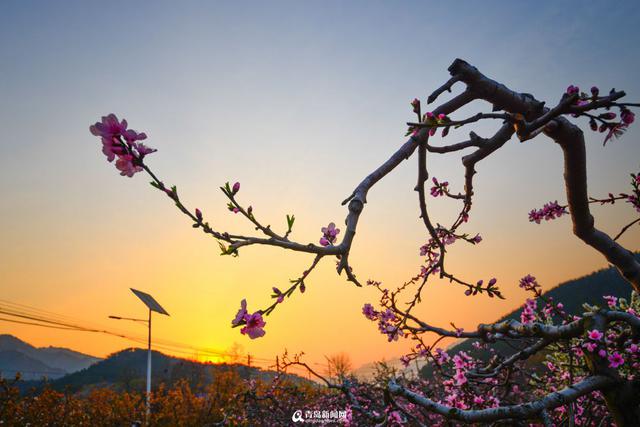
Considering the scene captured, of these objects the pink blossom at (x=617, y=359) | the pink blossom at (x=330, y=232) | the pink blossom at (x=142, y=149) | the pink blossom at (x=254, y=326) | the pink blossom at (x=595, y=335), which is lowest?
the pink blossom at (x=617, y=359)

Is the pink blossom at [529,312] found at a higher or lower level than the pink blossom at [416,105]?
lower

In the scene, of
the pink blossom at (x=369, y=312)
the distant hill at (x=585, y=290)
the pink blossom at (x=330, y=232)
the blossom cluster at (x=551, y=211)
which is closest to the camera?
the pink blossom at (x=330, y=232)

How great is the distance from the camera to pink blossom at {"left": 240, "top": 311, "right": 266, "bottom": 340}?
5.55ft

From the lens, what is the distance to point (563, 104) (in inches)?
51.2

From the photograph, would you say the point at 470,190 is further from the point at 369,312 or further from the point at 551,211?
the point at 369,312

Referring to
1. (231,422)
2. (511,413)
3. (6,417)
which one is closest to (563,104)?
(511,413)

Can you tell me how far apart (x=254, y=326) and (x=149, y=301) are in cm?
2091

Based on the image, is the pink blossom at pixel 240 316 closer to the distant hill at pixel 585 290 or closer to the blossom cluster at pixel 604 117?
the blossom cluster at pixel 604 117

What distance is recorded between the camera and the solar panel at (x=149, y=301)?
18.9 m

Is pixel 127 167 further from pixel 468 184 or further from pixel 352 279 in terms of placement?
pixel 468 184

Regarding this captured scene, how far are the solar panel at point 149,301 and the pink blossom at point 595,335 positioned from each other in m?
21.3

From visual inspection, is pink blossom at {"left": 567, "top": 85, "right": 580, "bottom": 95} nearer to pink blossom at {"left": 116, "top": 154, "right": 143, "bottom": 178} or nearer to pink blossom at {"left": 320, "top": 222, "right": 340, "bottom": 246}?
pink blossom at {"left": 320, "top": 222, "right": 340, "bottom": 246}

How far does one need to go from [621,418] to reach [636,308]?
19.1 feet

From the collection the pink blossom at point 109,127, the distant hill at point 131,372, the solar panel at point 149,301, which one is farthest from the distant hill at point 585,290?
the pink blossom at point 109,127
